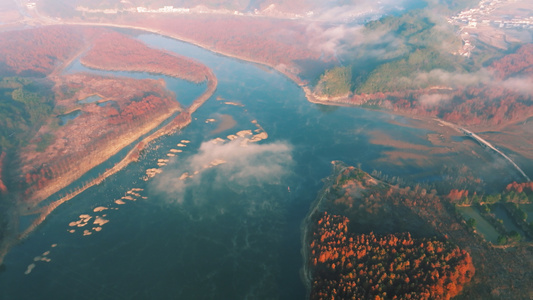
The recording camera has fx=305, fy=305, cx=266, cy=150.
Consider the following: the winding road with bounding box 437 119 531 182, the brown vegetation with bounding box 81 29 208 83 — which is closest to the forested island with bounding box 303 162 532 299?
the winding road with bounding box 437 119 531 182

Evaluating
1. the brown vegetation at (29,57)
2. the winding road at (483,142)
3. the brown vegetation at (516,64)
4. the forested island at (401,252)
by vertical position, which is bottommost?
the forested island at (401,252)

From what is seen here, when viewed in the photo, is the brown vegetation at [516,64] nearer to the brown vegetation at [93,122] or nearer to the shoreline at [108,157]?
the shoreline at [108,157]

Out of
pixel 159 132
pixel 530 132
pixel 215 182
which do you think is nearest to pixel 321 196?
pixel 215 182

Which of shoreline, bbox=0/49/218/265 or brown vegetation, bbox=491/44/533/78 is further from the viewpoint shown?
brown vegetation, bbox=491/44/533/78

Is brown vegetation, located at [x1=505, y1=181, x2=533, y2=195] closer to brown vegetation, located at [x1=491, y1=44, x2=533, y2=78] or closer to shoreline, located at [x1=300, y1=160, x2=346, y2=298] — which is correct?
shoreline, located at [x1=300, y1=160, x2=346, y2=298]

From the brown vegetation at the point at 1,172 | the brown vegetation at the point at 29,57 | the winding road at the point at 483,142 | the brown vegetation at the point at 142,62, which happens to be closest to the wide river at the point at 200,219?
the winding road at the point at 483,142

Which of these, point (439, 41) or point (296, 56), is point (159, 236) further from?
point (439, 41)

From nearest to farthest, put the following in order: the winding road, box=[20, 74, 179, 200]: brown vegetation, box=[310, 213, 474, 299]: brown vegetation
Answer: box=[310, 213, 474, 299]: brown vegetation < box=[20, 74, 179, 200]: brown vegetation < the winding road
